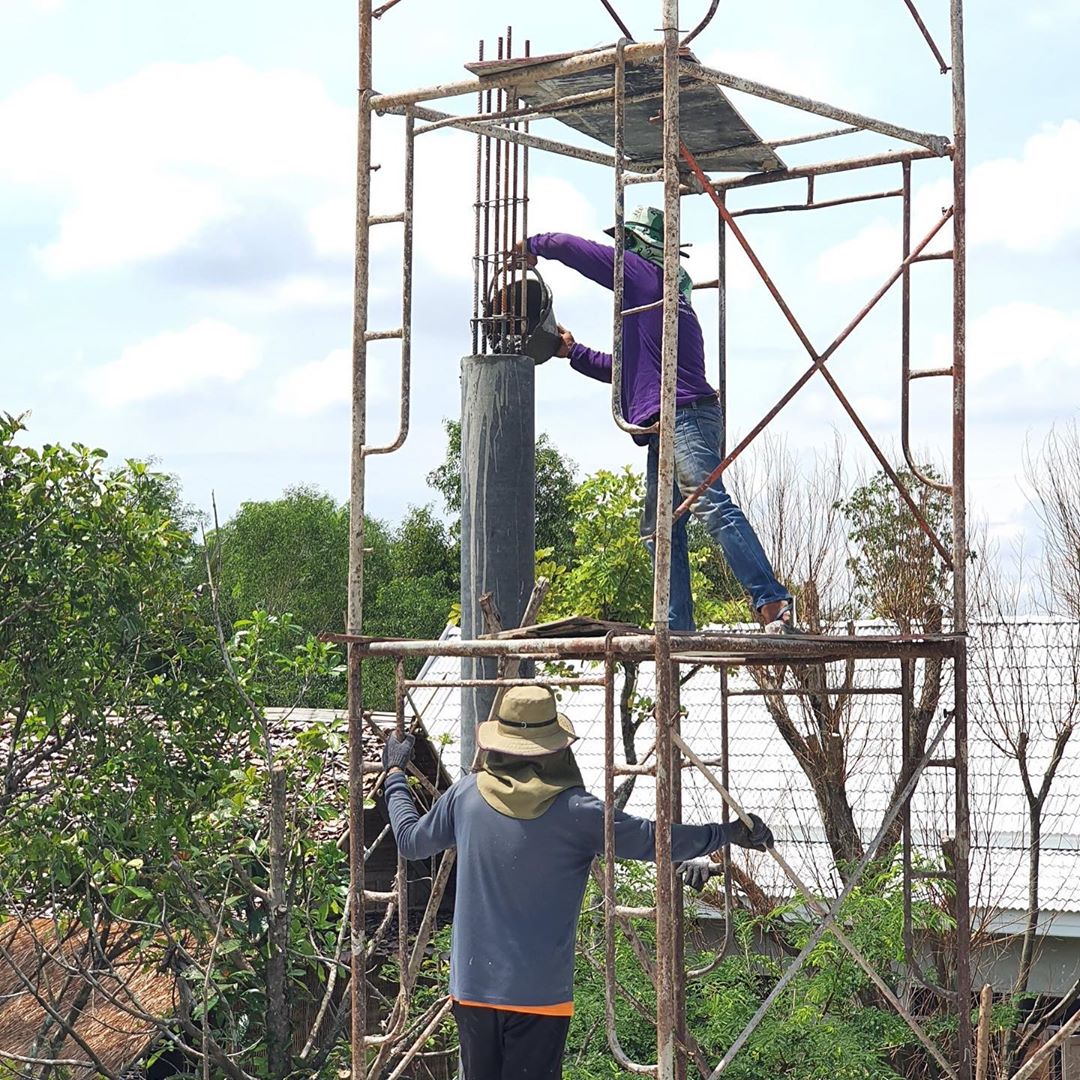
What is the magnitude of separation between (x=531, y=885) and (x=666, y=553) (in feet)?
3.58

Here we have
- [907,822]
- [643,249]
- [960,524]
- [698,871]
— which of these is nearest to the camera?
[960,524]

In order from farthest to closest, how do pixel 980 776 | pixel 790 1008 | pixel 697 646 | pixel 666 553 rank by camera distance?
pixel 980 776, pixel 790 1008, pixel 697 646, pixel 666 553

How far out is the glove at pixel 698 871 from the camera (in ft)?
19.9

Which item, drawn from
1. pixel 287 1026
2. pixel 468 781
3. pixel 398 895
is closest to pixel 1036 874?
pixel 287 1026

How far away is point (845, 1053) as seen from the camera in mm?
7492

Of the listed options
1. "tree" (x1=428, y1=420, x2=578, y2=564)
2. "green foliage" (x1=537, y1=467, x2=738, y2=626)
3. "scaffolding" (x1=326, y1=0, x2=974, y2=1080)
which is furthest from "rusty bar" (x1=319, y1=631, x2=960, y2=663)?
"tree" (x1=428, y1=420, x2=578, y2=564)

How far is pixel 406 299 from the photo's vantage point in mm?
6109

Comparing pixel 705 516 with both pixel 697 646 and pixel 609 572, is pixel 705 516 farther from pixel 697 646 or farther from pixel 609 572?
pixel 609 572

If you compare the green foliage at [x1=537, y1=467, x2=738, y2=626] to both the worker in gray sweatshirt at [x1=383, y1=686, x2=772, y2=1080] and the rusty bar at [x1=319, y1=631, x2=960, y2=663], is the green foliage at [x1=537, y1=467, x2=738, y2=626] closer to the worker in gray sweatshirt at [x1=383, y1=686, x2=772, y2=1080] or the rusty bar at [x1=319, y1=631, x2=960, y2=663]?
the rusty bar at [x1=319, y1=631, x2=960, y2=663]

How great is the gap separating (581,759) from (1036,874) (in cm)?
431

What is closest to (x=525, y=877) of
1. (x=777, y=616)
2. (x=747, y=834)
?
(x=747, y=834)

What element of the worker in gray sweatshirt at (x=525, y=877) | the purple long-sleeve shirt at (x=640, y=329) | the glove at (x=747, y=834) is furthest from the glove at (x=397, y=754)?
the purple long-sleeve shirt at (x=640, y=329)

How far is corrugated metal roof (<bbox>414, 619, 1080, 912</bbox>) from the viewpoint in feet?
38.3

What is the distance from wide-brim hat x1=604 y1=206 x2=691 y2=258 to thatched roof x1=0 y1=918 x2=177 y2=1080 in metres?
4.16
